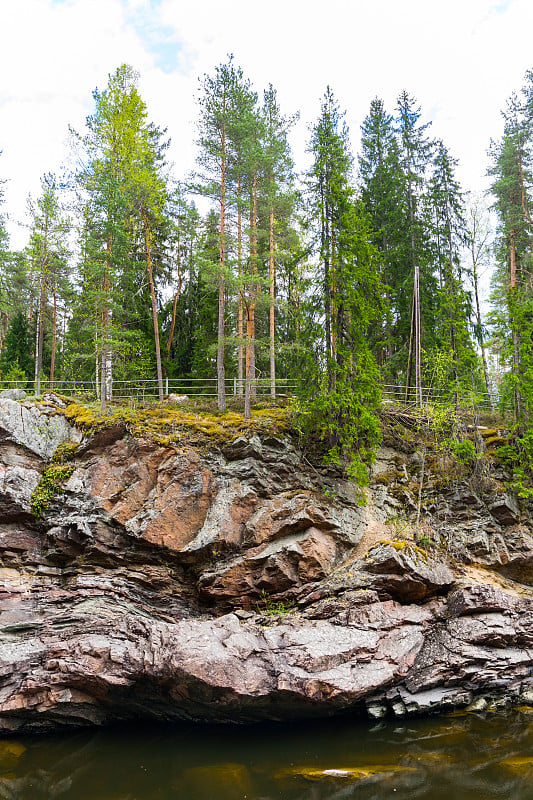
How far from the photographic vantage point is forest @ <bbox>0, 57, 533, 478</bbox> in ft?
45.3

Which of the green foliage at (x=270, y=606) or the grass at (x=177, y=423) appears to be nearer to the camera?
the green foliage at (x=270, y=606)

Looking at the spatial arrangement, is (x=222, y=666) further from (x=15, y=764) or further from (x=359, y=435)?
(x=359, y=435)

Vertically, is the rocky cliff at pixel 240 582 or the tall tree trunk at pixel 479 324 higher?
the tall tree trunk at pixel 479 324

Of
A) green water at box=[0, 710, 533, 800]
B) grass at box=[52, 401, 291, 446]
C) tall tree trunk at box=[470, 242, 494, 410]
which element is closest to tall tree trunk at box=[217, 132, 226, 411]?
grass at box=[52, 401, 291, 446]

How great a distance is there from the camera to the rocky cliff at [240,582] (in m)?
9.16

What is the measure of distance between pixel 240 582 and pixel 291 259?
9953 millimetres

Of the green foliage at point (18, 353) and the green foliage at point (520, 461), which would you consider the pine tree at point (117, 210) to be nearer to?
the green foliage at point (18, 353)

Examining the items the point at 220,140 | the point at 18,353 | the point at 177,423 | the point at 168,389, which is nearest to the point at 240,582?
the point at 177,423

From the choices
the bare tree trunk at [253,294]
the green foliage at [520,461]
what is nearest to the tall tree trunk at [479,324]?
the green foliage at [520,461]

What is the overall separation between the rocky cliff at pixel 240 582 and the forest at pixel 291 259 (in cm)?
233

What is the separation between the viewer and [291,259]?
1554cm

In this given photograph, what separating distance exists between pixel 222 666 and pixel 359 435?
22.9ft

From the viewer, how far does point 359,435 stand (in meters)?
13.5

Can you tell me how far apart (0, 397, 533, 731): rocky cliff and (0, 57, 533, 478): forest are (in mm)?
2330
